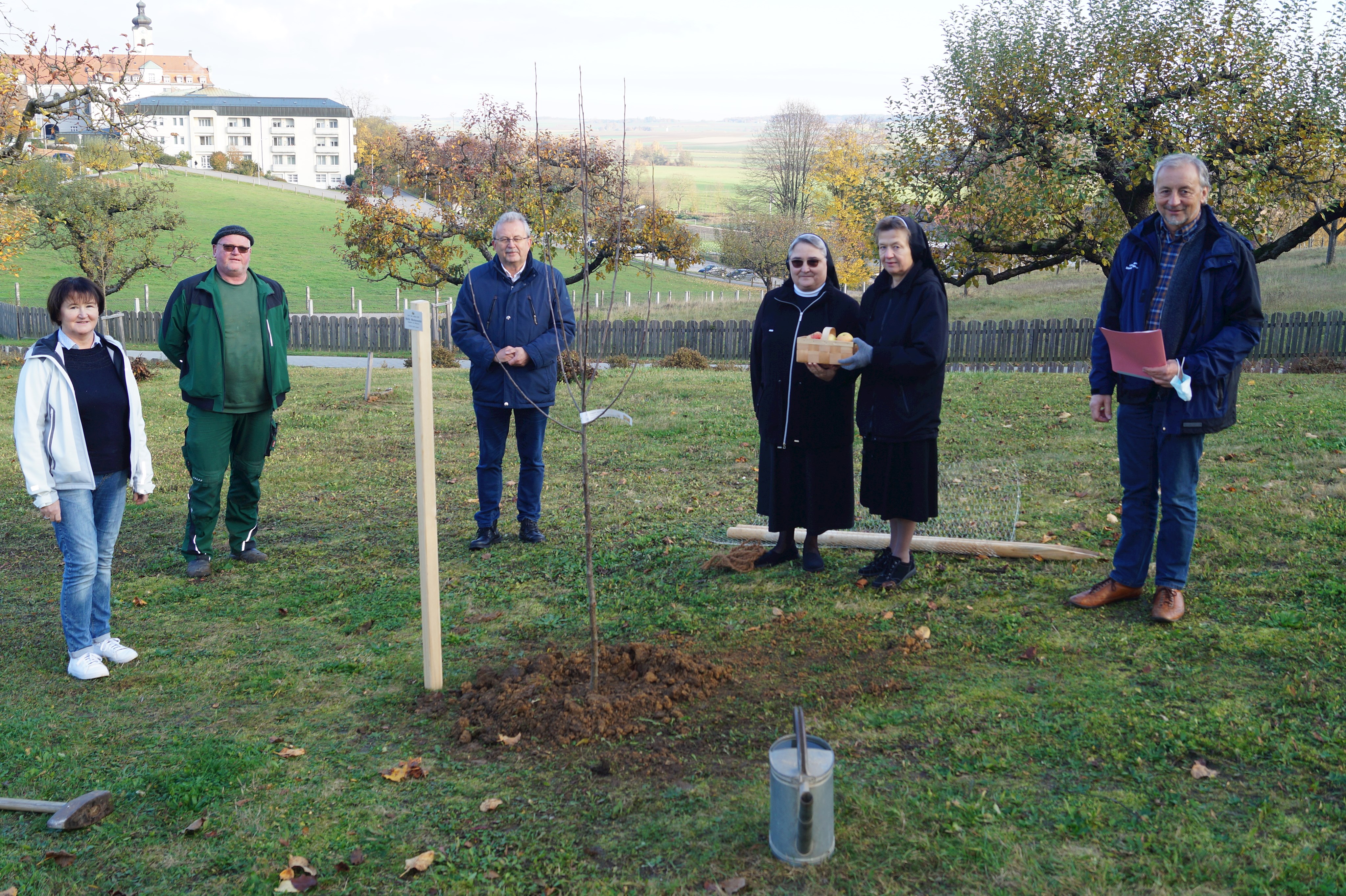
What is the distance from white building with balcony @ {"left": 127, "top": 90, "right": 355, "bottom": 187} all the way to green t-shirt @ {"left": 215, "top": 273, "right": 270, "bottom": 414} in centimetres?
10782

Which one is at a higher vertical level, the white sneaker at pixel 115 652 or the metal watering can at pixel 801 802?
the metal watering can at pixel 801 802

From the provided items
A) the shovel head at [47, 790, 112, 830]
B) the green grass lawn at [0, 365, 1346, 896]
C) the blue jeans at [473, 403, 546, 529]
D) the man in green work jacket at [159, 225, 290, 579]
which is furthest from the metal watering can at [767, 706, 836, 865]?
the man in green work jacket at [159, 225, 290, 579]

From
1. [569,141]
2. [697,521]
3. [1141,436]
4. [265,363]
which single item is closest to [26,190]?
[569,141]

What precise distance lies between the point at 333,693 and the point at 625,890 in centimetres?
216

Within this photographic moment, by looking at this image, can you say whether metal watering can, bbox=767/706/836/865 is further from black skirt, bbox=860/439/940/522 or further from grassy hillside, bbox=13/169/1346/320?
grassy hillside, bbox=13/169/1346/320

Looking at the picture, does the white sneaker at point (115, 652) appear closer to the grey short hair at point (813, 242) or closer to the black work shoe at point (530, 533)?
the black work shoe at point (530, 533)

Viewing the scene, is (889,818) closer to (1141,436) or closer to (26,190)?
(1141,436)

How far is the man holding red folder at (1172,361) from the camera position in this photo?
14.6ft

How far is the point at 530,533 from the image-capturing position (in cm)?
686

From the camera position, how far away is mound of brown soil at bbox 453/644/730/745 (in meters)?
4.00

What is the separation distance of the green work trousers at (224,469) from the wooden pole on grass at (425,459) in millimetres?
2685

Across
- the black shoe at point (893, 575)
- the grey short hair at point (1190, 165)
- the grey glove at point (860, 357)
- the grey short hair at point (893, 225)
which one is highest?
the grey short hair at point (1190, 165)

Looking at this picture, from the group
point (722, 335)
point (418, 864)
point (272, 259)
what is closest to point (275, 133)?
point (272, 259)

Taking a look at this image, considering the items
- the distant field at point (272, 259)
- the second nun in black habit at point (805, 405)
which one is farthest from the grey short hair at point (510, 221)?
the distant field at point (272, 259)
